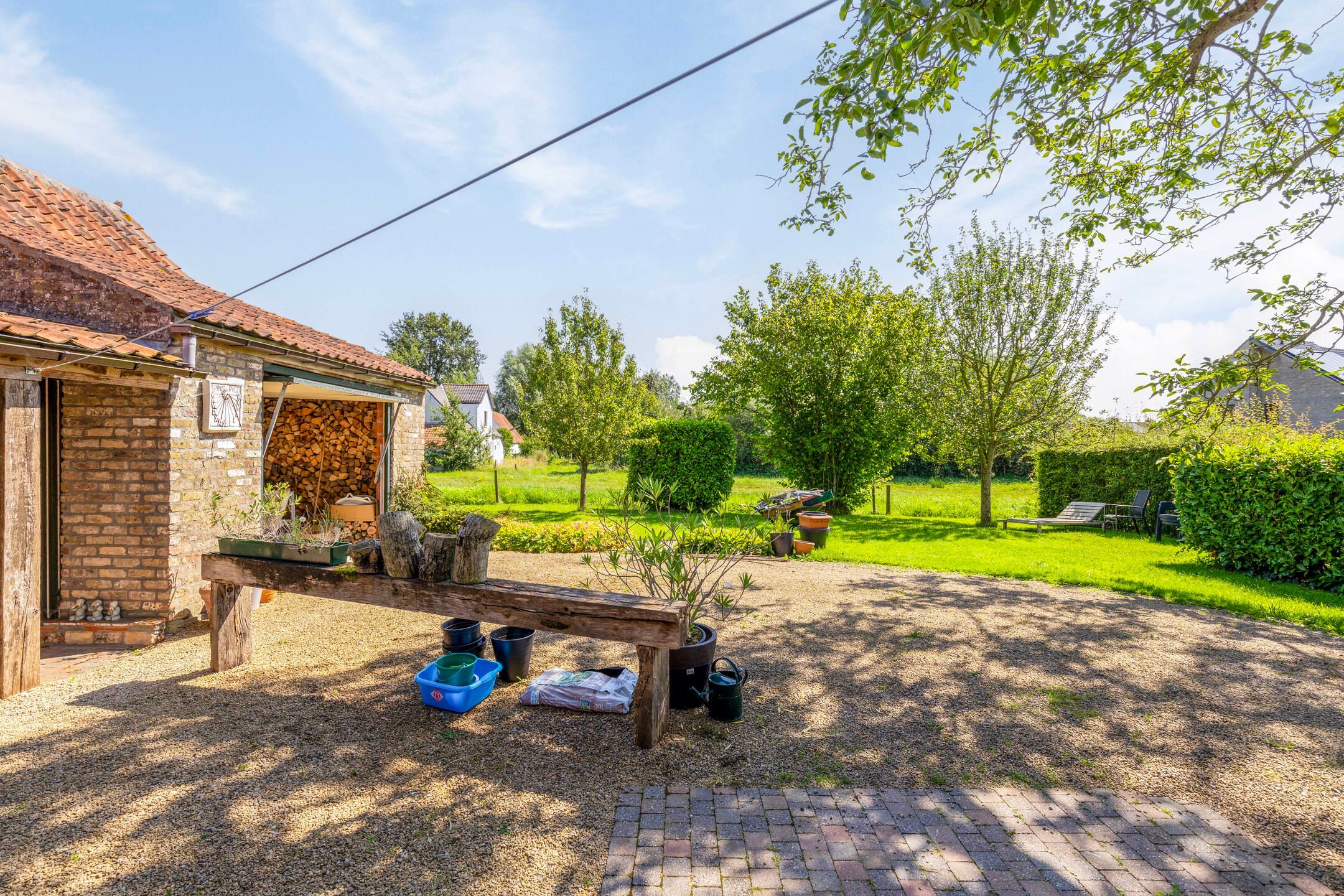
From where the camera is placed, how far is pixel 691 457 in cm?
1511


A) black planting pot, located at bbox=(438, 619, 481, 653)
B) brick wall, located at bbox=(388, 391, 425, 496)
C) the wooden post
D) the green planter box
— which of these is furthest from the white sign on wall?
brick wall, located at bbox=(388, 391, 425, 496)

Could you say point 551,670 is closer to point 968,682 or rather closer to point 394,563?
point 394,563

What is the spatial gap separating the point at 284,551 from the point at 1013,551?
10.7m

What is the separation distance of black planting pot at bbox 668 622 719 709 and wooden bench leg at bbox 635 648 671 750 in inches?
14.1

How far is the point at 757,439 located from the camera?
51.3ft

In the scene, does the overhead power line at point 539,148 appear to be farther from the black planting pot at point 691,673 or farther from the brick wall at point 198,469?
the black planting pot at point 691,673

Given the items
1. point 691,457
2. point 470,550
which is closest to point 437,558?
point 470,550

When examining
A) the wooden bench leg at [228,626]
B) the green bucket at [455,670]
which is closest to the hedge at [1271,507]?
the green bucket at [455,670]

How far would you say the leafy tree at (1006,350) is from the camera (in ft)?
45.8

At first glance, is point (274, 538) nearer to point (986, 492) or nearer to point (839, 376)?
point (839, 376)

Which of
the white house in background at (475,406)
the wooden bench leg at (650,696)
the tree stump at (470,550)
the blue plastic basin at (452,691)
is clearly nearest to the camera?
the wooden bench leg at (650,696)

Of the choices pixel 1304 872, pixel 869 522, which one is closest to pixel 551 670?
pixel 1304 872

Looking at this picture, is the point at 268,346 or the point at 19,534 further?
the point at 268,346

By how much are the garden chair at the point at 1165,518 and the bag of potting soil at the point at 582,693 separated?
12.1m
